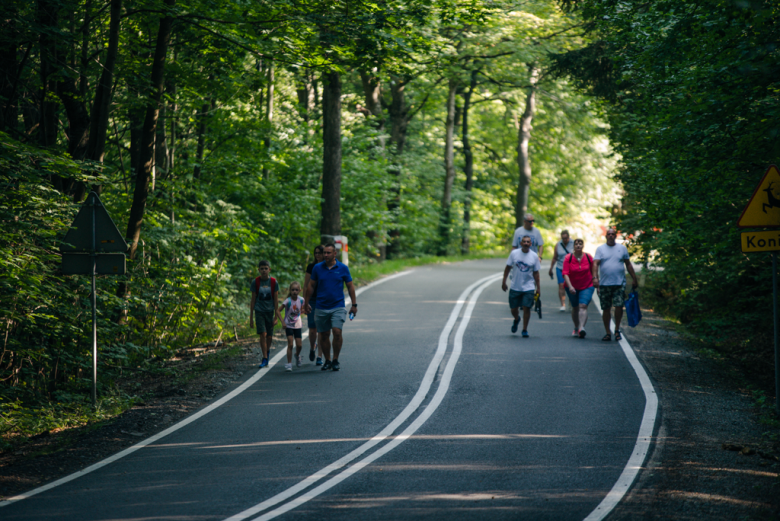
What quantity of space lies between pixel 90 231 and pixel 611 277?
9.09 meters

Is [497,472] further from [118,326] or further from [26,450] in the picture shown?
[118,326]

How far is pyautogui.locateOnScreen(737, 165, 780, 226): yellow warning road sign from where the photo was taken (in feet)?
26.7

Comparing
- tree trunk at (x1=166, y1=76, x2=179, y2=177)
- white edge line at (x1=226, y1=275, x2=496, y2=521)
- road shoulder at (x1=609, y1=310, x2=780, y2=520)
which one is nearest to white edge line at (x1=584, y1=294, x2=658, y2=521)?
road shoulder at (x1=609, y1=310, x2=780, y2=520)

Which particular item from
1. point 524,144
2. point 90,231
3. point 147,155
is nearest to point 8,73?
point 147,155

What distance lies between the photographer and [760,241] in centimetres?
832

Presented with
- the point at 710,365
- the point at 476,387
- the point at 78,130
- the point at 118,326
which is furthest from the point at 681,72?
the point at 78,130

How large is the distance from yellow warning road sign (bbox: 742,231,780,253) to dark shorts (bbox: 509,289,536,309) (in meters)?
5.04

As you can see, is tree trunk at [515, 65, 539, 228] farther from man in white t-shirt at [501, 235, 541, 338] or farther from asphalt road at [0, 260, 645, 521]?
asphalt road at [0, 260, 645, 521]

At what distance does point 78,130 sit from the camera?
1280 cm

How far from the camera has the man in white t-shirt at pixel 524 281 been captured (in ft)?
42.9

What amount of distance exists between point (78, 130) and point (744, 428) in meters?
11.9

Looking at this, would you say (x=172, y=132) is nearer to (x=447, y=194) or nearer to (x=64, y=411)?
(x=64, y=411)

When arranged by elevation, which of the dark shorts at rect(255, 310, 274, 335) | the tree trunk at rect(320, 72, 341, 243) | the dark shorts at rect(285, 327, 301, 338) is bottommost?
the dark shorts at rect(285, 327, 301, 338)

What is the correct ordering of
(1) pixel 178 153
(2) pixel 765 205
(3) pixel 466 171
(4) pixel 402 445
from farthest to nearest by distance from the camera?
(3) pixel 466 171 → (1) pixel 178 153 → (2) pixel 765 205 → (4) pixel 402 445
